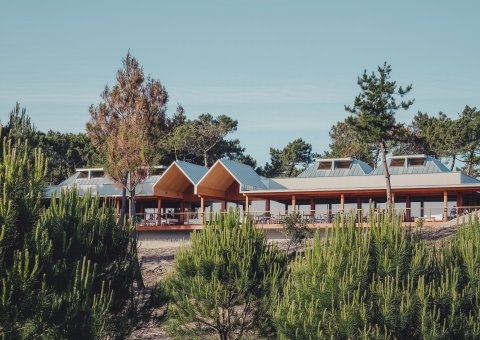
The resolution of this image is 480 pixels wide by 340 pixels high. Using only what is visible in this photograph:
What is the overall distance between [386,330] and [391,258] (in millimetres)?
2018

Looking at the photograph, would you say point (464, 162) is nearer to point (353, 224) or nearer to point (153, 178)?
point (153, 178)

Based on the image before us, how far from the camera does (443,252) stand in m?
Result: 18.2

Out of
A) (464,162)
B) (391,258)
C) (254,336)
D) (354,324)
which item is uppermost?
(464,162)

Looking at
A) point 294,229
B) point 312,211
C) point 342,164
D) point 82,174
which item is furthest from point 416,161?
point 82,174

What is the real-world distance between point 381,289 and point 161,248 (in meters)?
25.0

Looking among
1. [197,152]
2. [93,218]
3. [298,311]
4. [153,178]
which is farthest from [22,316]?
[197,152]

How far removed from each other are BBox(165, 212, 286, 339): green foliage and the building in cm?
1988

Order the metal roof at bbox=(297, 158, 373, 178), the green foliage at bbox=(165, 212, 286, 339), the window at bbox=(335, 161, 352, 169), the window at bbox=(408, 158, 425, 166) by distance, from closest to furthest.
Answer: the green foliage at bbox=(165, 212, 286, 339) → the window at bbox=(408, 158, 425, 166) → the metal roof at bbox=(297, 158, 373, 178) → the window at bbox=(335, 161, 352, 169)

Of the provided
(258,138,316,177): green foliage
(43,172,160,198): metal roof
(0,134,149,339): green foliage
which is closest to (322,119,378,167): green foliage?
(258,138,316,177): green foliage

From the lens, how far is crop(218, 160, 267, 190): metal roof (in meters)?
46.0

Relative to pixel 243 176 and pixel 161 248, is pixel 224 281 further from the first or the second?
pixel 243 176

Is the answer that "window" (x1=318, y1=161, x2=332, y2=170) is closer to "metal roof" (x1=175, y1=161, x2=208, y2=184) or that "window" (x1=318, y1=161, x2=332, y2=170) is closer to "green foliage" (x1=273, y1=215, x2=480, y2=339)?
"metal roof" (x1=175, y1=161, x2=208, y2=184)

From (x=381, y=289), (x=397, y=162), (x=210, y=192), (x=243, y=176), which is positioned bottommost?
(x=381, y=289)

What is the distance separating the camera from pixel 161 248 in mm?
40156
